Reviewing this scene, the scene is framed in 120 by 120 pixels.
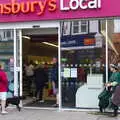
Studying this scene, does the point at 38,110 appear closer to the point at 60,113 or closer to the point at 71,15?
the point at 60,113

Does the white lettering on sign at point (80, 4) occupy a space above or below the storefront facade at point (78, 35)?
above

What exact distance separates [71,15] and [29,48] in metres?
3.08

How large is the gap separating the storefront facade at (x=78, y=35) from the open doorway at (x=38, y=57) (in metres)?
0.86

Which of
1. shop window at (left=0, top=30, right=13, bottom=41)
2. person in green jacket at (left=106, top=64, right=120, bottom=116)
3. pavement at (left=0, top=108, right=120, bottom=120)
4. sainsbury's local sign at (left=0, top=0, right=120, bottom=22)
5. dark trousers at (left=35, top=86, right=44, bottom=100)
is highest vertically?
sainsbury's local sign at (left=0, top=0, right=120, bottom=22)

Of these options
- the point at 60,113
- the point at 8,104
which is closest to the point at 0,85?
the point at 8,104

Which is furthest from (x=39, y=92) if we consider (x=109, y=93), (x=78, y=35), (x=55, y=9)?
(x=109, y=93)

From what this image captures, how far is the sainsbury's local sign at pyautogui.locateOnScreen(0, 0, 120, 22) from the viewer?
540 inches

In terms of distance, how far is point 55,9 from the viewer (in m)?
14.2

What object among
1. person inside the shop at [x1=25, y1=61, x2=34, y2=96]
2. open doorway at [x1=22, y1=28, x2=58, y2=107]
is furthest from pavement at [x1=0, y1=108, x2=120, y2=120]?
person inside the shop at [x1=25, y1=61, x2=34, y2=96]

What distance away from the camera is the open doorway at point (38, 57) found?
15.5 m

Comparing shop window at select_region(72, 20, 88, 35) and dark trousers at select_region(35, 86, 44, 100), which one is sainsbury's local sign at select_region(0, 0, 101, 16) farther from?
dark trousers at select_region(35, 86, 44, 100)

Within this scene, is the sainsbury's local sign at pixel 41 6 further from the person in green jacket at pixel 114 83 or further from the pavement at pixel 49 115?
the pavement at pixel 49 115

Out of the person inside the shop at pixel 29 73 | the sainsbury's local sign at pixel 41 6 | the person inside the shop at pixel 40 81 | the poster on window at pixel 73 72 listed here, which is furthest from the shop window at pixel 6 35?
the poster on window at pixel 73 72

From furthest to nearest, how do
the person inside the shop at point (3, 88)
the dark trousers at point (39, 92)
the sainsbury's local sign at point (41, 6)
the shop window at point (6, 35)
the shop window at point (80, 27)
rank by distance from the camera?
the dark trousers at point (39, 92), the shop window at point (6, 35), the shop window at point (80, 27), the sainsbury's local sign at point (41, 6), the person inside the shop at point (3, 88)
